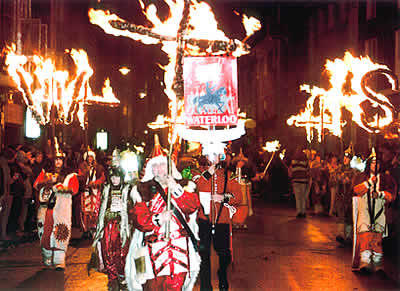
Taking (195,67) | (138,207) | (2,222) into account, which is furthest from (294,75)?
(138,207)

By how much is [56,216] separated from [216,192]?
11.1 feet

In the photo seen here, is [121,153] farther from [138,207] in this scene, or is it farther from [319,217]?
[319,217]

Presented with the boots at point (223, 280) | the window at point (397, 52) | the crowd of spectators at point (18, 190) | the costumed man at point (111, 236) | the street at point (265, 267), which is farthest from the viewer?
the window at point (397, 52)

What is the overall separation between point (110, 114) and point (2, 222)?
4591 cm

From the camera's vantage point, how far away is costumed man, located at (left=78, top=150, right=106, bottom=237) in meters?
12.9

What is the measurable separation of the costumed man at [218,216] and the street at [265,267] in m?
0.68

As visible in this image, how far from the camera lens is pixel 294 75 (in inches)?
1511

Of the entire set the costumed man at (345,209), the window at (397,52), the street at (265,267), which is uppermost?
the window at (397,52)

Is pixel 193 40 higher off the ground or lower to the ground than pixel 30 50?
lower

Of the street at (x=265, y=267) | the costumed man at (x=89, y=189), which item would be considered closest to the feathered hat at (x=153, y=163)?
the street at (x=265, y=267)

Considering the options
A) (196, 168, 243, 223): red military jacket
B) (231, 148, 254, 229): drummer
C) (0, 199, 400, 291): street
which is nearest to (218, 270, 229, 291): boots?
(0, 199, 400, 291): street

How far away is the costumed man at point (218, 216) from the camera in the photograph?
306 inches

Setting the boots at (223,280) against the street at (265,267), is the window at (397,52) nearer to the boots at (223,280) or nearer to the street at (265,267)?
the street at (265,267)

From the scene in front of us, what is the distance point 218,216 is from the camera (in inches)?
309
